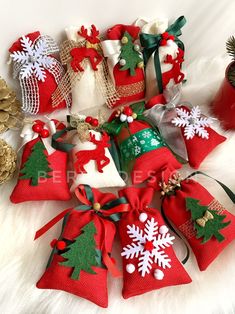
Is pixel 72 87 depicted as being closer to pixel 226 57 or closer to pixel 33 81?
pixel 33 81

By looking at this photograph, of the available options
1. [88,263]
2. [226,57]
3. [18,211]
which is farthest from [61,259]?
[226,57]

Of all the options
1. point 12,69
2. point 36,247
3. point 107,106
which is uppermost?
point 12,69

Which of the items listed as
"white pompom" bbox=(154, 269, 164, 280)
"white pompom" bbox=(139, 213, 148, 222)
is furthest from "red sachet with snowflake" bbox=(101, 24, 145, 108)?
"white pompom" bbox=(154, 269, 164, 280)

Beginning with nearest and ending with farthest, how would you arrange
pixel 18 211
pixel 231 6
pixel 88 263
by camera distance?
pixel 88 263 → pixel 18 211 → pixel 231 6

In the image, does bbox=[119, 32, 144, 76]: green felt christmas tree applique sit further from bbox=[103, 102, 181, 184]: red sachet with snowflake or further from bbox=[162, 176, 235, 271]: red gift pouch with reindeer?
bbox=[162, 176, 235, 271]: red gift pouch with reindeer

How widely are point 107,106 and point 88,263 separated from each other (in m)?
0.42

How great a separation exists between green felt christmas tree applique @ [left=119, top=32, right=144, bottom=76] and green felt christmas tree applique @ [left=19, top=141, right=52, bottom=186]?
0.29 m

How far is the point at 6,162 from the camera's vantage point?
2.46 ft

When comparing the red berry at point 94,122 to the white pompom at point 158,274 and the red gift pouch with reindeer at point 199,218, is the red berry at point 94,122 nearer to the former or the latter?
the red gift pouch with reindeer at point 199,218

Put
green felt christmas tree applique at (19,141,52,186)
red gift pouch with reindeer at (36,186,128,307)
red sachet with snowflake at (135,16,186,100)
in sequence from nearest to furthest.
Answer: red gift pouch with reindeer at (36,186,128,307) < green felt christmas tree applique at (19,141,52,186) < red sachet with snowflake at (135,16,186,100)

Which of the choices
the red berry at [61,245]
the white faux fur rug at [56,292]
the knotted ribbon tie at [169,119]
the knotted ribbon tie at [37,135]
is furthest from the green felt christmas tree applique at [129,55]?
the red berry at [61,245]

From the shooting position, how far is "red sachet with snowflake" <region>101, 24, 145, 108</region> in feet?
2.76

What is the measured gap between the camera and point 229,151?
2.75 feet

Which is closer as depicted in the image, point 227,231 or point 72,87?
point 227,231
